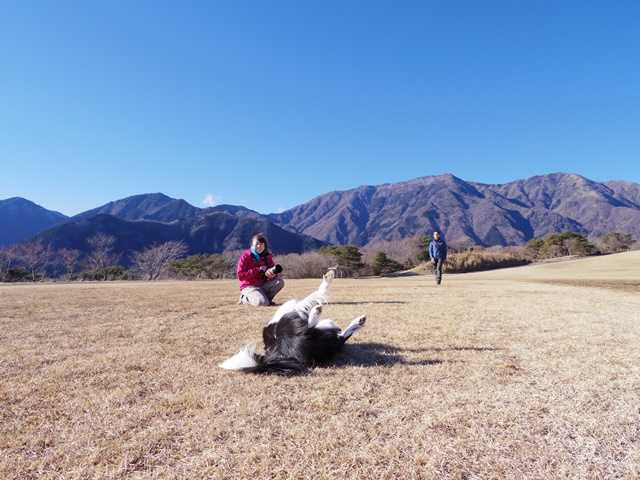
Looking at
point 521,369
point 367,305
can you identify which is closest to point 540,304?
point 367,305

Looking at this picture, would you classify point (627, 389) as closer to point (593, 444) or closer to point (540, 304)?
point (593, 444)

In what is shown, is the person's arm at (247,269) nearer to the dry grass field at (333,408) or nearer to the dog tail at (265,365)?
the dry grass field at (333,408)

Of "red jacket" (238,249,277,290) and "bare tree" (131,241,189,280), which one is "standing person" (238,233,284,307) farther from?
"bare tree" (131,241,189,280)

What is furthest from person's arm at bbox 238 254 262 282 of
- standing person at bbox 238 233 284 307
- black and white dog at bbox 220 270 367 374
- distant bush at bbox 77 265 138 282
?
distant bush at bbox 77 265 138 282

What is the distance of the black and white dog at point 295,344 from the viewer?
9.75 feet

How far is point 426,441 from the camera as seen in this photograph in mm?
1838

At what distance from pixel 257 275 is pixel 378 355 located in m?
4.21

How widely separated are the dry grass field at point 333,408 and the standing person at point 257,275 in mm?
2619

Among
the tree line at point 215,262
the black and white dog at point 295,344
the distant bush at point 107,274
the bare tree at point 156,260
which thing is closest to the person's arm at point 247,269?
the black and white dog at point 295,344

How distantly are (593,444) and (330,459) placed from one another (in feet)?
4.79

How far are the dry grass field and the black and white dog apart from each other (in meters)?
0.14

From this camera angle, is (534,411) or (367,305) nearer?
(534,411)

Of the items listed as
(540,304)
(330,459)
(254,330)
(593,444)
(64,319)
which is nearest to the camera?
(330,459)

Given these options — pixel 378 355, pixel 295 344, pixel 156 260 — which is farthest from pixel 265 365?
pixel 156 260
